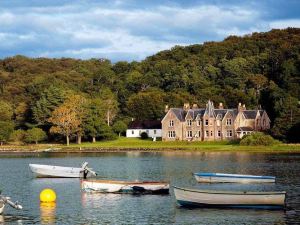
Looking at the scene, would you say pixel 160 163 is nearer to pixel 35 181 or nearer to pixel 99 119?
pixel 35 181

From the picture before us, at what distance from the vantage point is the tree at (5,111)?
147875mm

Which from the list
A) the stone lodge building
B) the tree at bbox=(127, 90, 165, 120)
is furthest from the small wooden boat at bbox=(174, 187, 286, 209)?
the tree at bbox=(127, 90, 165, 120)

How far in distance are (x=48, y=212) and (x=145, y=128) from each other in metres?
96.6

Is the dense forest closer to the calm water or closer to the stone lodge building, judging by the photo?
the stone lodge building

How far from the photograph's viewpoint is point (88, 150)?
12162cm

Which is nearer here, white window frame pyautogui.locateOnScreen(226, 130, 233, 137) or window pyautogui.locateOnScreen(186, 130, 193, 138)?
white window frame pyautogui.locateOnScreen(226, 130, 233, 137)

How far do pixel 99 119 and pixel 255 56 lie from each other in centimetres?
7734

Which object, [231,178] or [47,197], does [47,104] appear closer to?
[231,178]

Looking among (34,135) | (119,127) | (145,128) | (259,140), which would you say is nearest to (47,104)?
(34,135)

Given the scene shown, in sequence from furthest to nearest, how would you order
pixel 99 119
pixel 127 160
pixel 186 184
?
pixel 99 119, pixel 127 160, pixel 186 184

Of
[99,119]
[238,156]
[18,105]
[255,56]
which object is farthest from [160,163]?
[255,56]

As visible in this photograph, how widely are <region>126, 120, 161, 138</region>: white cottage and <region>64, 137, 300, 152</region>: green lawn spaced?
11.8 feet

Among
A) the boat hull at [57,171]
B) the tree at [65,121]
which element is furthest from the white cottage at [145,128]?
the boat hull at [57,171]

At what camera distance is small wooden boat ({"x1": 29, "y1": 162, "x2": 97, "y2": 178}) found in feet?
219
